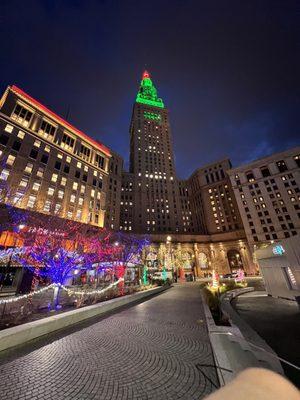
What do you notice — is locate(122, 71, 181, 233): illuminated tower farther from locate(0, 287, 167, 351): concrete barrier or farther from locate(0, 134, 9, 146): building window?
locate(0, 287, 167, 351): concrete barrier

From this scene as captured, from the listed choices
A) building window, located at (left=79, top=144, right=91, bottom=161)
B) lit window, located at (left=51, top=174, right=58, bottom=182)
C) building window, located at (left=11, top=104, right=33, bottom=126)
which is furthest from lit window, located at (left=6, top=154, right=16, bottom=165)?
building window, located at (left=79, top=144, right=91, bottom=161)

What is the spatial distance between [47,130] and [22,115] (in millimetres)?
5601

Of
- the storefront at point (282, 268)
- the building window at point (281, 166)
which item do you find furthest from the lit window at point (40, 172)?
Result: the building window at point (281, 166)

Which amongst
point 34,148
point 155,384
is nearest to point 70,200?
point 34,148

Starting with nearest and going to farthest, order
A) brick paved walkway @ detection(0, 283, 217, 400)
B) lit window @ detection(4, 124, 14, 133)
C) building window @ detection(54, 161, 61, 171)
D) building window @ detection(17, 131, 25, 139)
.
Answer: brick paved walkway @ detection(0, 283, 217, 400)
lit window @ detection(4, 124, 14, 133)
building window @ detection(17, 131, 25, 139)
building window @ detection(54, 161, 61, 171)

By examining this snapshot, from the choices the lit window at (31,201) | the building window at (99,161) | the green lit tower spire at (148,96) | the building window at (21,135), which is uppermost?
the green lit tower spire at (148,96)

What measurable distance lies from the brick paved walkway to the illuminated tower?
68309 mm

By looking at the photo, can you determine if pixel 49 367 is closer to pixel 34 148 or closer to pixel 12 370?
pixel 12 370

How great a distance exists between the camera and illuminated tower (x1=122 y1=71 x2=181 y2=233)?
84.8 meters

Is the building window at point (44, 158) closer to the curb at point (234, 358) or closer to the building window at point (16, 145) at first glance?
the building window at point (16, 145)

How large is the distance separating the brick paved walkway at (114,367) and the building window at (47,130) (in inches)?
1893

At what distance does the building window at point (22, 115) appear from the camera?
129ft

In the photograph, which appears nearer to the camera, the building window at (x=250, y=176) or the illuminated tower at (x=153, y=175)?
the building window at (x=250, y=176)

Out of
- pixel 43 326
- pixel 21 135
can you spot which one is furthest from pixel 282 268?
pixel 21 135
